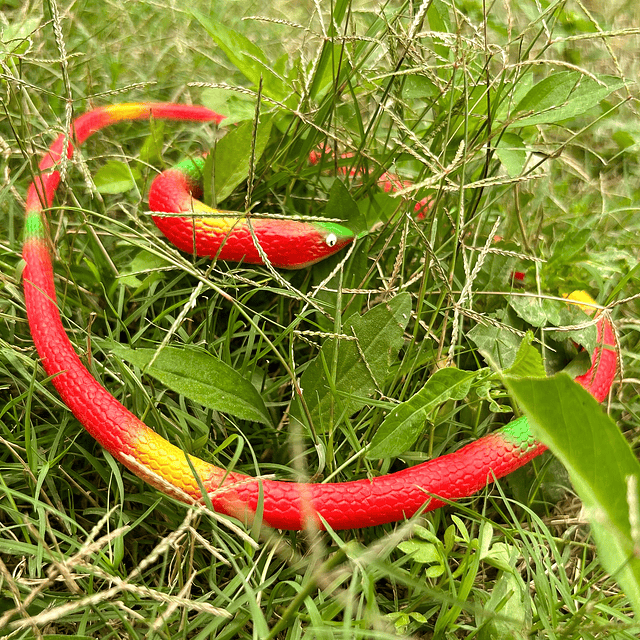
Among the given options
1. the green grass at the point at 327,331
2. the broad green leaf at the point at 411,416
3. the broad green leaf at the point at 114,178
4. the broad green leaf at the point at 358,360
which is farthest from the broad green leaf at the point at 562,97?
the broad green leaf at the point at 114,178

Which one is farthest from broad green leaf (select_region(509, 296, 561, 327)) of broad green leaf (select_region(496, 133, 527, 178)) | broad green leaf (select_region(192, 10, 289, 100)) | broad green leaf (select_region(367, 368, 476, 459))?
broad green leaf (select_region(192, 10, 289, 100))

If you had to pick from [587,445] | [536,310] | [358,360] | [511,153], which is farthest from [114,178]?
[587,445]

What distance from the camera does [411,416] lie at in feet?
4.47

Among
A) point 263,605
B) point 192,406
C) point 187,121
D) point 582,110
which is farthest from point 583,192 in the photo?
point 263,605

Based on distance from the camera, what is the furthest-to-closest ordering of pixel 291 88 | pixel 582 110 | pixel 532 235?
pixel 532 235, pixel 291 88, pixel 582 110

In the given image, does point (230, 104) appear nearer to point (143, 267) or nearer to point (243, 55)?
point (243, 55)

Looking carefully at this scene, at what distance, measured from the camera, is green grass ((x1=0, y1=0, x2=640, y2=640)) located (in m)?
1.25

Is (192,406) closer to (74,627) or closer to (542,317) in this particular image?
(74,627)

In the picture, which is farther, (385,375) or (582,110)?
(582,110)

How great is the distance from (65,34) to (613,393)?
232 centimetres

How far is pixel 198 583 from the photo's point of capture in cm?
138

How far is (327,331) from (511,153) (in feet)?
2.23

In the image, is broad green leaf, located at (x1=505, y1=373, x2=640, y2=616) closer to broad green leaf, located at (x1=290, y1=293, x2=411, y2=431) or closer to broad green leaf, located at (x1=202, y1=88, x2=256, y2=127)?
broad green leaf, located at (x1=290, y1=293, x2=411, y2=431)

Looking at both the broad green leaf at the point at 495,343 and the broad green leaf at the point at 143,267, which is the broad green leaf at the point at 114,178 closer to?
the broad green leaf at the point at 143,267
